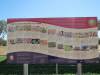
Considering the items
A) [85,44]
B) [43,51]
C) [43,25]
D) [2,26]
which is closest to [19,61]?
[43,51]

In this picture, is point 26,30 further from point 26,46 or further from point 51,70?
point 51,70

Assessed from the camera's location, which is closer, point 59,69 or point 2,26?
point 59,69

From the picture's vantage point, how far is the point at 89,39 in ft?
56.0

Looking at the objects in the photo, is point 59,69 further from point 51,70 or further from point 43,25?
point 43,25

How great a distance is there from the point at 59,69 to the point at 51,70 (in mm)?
592

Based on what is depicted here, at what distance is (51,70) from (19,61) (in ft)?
7.23

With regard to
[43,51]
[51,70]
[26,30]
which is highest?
[26,30]

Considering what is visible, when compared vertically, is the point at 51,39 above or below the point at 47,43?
above

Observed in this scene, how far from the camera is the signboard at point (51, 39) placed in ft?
56.0

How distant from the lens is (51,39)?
1723 cm

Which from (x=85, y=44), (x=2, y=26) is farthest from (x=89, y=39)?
(x=2, y=26)

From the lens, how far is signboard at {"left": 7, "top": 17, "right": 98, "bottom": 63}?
56.0ft

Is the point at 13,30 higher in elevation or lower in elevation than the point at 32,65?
higher

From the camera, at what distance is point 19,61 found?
57.6 feet
